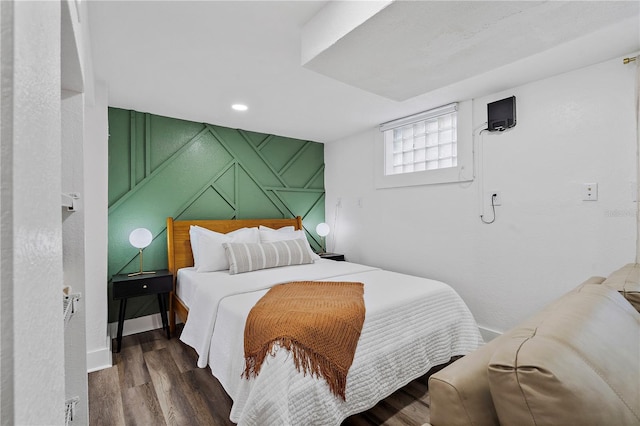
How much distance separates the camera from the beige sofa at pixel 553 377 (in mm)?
606

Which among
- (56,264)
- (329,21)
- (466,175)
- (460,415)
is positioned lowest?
(460,415)

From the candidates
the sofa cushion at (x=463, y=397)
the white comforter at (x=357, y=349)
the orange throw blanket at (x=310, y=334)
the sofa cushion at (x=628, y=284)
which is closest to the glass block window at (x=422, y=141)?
the white comforter at (x=357, y=349)

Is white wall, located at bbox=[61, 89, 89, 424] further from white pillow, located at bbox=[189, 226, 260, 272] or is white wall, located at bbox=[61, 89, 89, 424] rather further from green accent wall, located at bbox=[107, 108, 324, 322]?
green accent wall, located at bbox=[107, 108, 324, 322]

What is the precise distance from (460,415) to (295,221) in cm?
361

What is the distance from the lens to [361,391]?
1693mm

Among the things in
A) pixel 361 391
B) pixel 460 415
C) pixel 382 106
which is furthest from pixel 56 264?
pixel 382 106

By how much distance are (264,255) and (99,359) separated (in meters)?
1.55

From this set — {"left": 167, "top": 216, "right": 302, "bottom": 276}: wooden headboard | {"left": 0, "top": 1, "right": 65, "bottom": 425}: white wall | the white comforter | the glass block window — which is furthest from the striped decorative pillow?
{"left": 0, "top": 1, "right": 65, "bottom": 425}: white wall

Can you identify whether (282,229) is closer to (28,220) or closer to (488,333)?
(488,333)

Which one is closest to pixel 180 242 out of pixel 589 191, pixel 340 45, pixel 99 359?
pixel 99 359

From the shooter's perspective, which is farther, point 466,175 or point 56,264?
point 466,175

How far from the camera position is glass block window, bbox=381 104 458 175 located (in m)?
3.16

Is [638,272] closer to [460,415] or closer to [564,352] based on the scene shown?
[564,352]

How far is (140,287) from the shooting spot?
2789 mm
